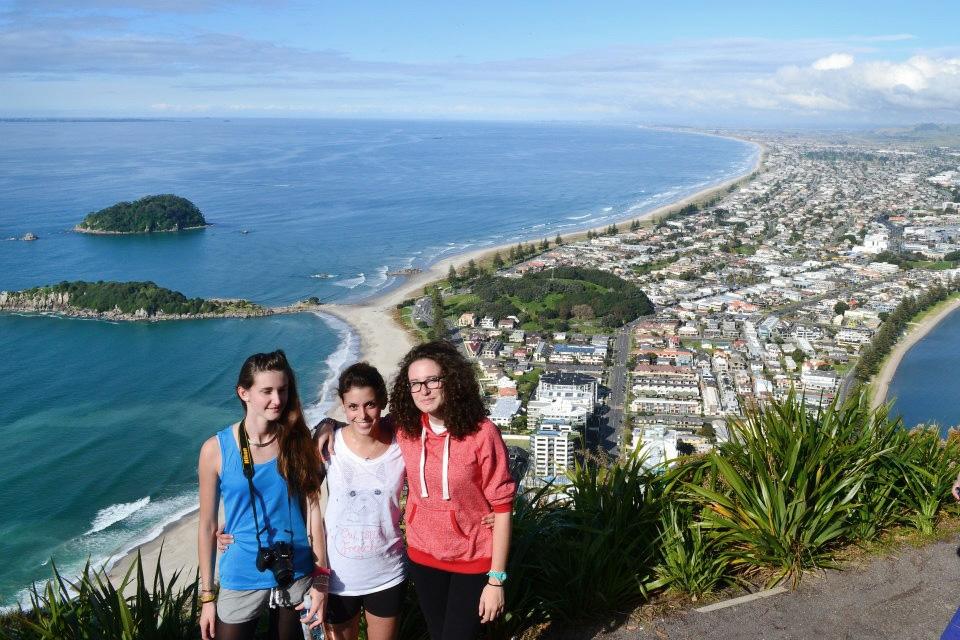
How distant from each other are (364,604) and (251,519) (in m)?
0.42

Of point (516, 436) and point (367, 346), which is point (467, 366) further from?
point (367, 346)

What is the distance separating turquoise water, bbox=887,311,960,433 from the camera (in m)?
16.6

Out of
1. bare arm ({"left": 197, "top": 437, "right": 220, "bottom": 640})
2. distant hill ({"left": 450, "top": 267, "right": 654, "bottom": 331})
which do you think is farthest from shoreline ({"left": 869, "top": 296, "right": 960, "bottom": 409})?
bare arm ({"left": 197, "top": 437, "right": 220, "bottom": 640})

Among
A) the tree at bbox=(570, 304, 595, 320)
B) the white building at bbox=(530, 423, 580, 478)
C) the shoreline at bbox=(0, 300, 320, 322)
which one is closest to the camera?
the white building at bbox=(530, 423, 580, 478)

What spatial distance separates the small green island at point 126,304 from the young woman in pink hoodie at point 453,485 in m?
25.1

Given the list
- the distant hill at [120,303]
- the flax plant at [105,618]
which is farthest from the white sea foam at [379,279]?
the flax plant at [105,618]

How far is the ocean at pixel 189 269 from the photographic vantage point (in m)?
13.7

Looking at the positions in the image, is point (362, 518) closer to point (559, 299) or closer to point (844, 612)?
point (844, 612)

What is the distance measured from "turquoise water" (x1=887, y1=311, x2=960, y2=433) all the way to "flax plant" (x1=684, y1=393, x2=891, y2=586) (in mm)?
13102

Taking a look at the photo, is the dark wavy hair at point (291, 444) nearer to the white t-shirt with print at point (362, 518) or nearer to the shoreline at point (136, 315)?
the white t-shirt with print at point (362, 518)

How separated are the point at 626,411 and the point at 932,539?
1367cm

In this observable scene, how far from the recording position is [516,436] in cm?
1526

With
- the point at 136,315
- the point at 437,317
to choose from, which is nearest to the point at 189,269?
the point at 136,315

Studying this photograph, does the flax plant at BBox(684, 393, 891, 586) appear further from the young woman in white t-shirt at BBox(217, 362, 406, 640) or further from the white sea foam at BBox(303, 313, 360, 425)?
the white sea foam at BBox(303, 313, 360, 425)
